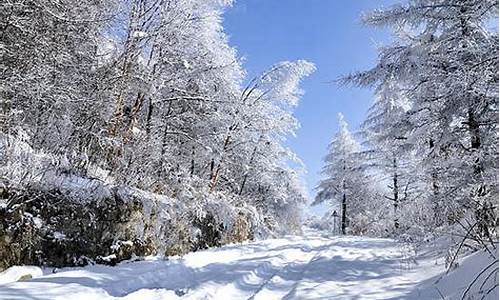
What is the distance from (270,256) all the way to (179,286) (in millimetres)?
3507

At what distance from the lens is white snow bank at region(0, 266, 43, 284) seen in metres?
5.17

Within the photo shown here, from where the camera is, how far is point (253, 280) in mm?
6527

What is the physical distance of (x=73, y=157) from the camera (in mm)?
7203

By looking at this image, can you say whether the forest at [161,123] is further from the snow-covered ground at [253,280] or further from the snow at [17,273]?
the snow-covered ground at [253,280]

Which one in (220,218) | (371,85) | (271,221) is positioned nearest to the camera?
(371,85)

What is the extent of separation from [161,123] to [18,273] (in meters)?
6.32

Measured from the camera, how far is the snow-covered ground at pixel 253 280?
5000mm

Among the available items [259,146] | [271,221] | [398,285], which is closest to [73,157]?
[398,285]

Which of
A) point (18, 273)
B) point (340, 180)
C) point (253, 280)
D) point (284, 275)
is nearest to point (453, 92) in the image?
point (284, 275)

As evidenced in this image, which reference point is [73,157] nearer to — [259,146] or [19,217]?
[19,217]

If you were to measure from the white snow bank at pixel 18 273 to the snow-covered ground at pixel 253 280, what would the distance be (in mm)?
23

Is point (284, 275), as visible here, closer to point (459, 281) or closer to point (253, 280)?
point (253, 280)

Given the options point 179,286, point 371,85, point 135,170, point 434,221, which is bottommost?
point 179,286

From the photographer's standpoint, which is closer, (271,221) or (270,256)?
(270,256)
